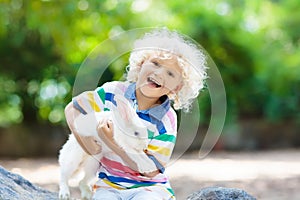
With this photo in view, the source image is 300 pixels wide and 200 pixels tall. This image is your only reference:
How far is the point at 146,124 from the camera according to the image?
175 centimetres

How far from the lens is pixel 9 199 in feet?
6.02

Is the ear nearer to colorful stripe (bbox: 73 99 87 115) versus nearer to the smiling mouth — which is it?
the smiling mouth

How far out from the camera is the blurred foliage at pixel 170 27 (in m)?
5.86

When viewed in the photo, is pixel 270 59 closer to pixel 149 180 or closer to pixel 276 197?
pixel 276 197

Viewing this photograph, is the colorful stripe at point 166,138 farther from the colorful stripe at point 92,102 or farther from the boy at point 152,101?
the colorful stripe at point 92,102

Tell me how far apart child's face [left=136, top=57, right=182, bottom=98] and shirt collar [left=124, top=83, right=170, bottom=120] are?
34 millimetres

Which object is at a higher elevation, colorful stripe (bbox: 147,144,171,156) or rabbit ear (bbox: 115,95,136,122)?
rabbit ear (bbox: 115,95,136,122)

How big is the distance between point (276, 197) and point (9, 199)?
2254mm

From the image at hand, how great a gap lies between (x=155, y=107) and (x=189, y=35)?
4.50m

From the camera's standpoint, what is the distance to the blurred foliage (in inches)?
231

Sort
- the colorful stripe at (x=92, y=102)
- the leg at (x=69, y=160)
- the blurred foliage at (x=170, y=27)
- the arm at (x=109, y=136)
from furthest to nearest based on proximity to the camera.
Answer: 1. the blurred foliage at (x=170, y=27)
2. the leg at (x=69, y=160)
3. the colorful stripe at (x=92, y=102)
4. the arm at (x=109, y=136)

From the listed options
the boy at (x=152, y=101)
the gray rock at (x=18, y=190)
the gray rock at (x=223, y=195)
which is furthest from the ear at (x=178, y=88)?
the gray rock at (x=18, y=190)

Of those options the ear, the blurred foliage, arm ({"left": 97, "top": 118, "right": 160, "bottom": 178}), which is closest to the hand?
arm ({"left": 97, "top": 118, "right": 160, "bottom": 178})

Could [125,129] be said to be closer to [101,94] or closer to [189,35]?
[101,94]
